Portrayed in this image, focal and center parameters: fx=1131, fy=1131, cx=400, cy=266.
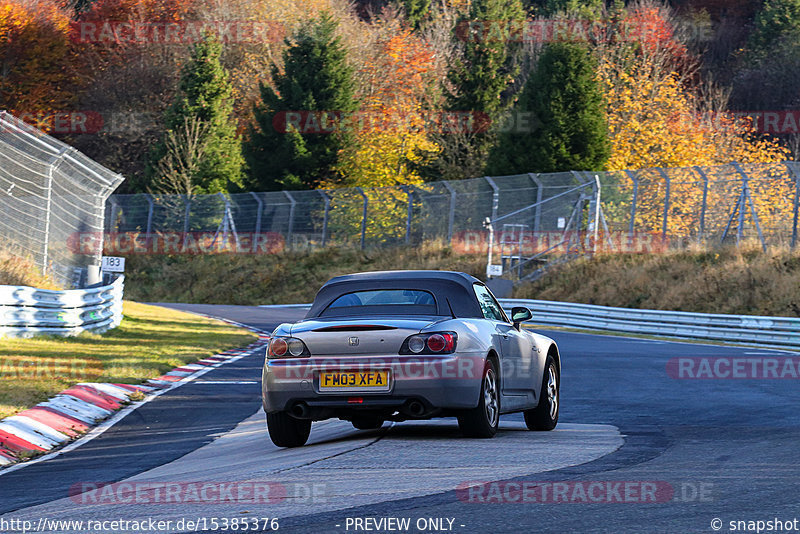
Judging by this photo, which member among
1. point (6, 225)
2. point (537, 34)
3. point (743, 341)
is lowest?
point (743, 341)

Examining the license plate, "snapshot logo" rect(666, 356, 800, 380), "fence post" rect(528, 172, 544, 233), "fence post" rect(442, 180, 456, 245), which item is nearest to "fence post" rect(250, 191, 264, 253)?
"fence post" rect(442, 180, 456, 245)

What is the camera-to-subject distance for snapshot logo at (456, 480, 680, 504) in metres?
6.32

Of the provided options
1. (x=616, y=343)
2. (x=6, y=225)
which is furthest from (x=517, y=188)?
(x=6, y=225)

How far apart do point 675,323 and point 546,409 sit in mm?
20198

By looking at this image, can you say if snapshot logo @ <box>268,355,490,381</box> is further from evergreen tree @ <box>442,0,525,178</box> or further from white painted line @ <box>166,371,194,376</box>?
evergreen tree @ <box>442,0,525,178</box>

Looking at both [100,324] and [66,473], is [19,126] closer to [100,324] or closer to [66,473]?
[100,324]

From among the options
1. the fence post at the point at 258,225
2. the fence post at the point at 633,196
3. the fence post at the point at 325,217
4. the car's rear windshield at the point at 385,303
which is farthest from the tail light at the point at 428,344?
the fence post at the point at 258,225

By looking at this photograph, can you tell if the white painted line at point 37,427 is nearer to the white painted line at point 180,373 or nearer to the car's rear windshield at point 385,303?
the car's rear windshield at point 385,303

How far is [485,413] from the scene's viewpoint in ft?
29.8

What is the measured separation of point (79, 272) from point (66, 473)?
1604 cm

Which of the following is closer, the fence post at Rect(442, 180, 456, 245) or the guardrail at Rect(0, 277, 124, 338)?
the guardrail at Rect(0, 277, 124, 338)

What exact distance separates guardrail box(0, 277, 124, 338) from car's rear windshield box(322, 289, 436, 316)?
9633 mm

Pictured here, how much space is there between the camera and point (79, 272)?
2405 cm

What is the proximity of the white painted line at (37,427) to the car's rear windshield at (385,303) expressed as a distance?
10.3 feet
